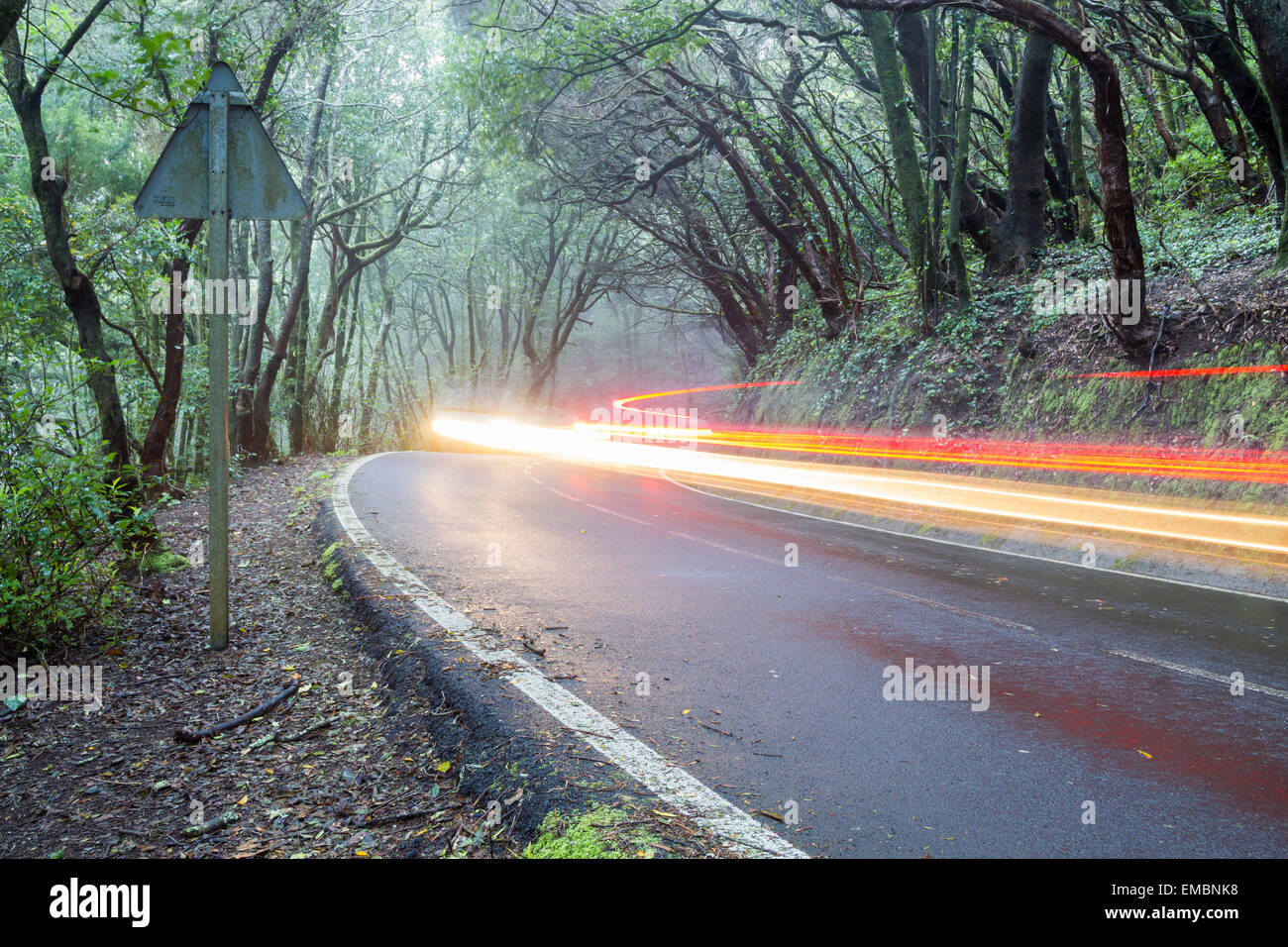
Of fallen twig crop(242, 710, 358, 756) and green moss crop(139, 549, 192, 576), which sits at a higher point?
green moss crop(139, 549, 192, 576)

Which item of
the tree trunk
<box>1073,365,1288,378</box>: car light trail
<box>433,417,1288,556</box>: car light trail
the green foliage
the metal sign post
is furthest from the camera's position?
the tree trunk

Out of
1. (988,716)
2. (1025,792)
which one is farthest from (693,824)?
(988,716)

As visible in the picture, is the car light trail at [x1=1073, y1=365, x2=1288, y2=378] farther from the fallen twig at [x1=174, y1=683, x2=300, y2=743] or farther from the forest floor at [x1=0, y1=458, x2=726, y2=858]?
the fallen twig at [x1=174, y1=683, x2=300, y2=743]

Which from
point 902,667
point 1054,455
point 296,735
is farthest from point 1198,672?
point 1054,455

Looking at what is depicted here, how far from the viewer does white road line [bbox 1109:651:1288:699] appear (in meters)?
5.16

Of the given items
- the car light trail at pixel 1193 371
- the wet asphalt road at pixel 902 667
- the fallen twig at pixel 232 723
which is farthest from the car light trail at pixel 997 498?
the fallen twig at pixel 232 723

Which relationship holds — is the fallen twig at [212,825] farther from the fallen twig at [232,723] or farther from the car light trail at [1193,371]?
the car light trail at [1193,371]

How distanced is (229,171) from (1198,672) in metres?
6.96

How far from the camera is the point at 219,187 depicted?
5.61 m

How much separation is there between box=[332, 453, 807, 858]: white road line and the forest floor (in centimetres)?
16

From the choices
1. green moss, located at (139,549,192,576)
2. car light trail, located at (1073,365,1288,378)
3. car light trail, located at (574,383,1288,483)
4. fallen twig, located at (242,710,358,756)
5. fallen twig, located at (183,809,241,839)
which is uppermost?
car light trail, located at (1073,365,1288,378)

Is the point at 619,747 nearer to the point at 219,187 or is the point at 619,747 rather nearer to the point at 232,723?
the point at 232,723

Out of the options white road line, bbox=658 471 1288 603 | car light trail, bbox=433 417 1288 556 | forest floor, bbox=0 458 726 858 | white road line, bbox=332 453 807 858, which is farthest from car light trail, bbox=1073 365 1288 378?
forest floor, bbox=0 458 726 858

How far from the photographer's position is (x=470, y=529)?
34.8ft
